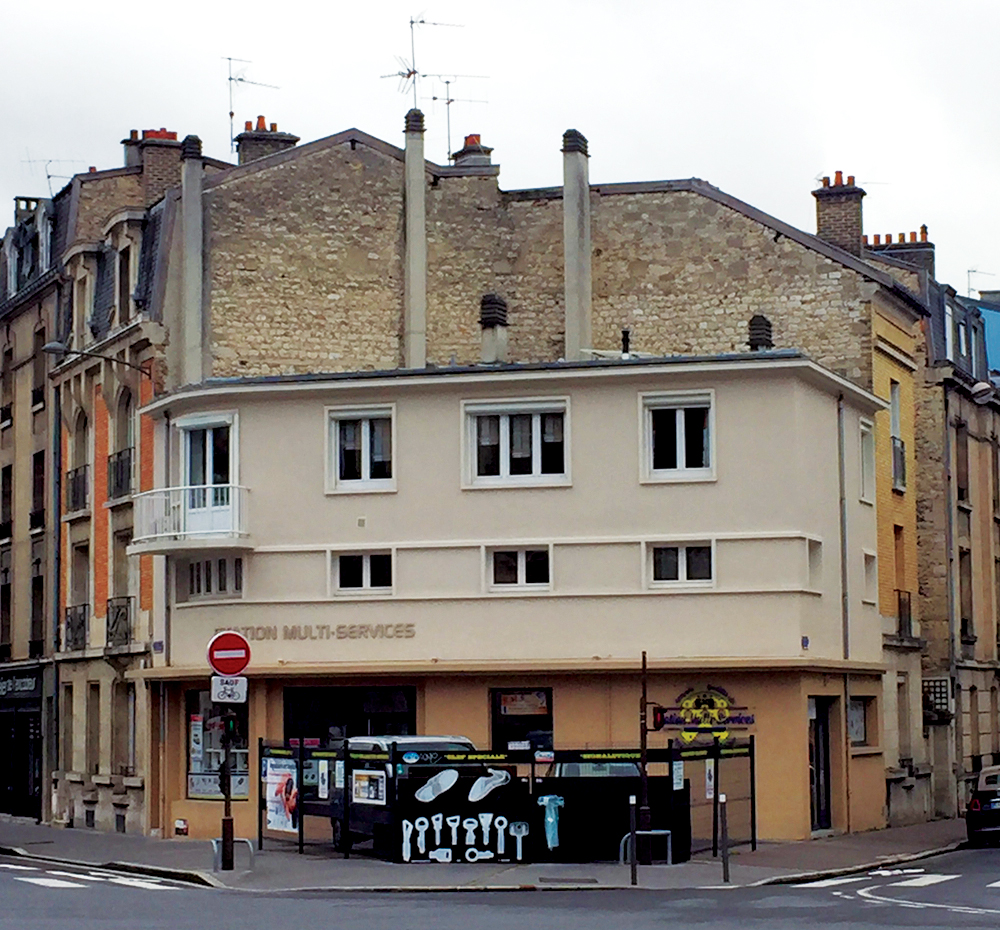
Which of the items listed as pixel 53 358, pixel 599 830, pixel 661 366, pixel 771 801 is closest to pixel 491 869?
pixel 599 830

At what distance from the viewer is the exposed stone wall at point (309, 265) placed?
Answer: 122ft

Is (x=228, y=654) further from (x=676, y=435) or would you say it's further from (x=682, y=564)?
(x=676, y=435)

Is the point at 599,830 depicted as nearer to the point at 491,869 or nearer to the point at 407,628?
the point at 491,869

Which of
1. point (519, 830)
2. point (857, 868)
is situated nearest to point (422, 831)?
point (519, 830)

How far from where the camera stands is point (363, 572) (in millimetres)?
33094

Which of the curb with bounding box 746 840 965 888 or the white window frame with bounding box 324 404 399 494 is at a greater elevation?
the white window frame with bounding box 324 404 399 494

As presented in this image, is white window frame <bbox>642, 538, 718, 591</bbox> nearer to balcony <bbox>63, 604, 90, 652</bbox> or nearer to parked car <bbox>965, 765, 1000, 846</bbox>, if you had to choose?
parked car <bbox>965, 765, 1000, 846</bbox>

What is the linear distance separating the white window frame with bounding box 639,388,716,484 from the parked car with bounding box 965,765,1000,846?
21.5 feet

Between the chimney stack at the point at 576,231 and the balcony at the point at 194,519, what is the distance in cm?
807

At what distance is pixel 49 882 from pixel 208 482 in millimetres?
10133

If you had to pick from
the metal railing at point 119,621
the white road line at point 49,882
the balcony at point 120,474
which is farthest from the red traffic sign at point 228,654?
the balcony at point 120,474

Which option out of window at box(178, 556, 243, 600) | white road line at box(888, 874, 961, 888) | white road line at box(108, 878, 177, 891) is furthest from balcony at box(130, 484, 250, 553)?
white road line at box(888, 874, 961, 888)

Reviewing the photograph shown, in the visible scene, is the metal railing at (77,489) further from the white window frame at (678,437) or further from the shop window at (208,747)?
the white window frame at (678,437)

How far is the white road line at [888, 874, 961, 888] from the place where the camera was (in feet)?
78.8
